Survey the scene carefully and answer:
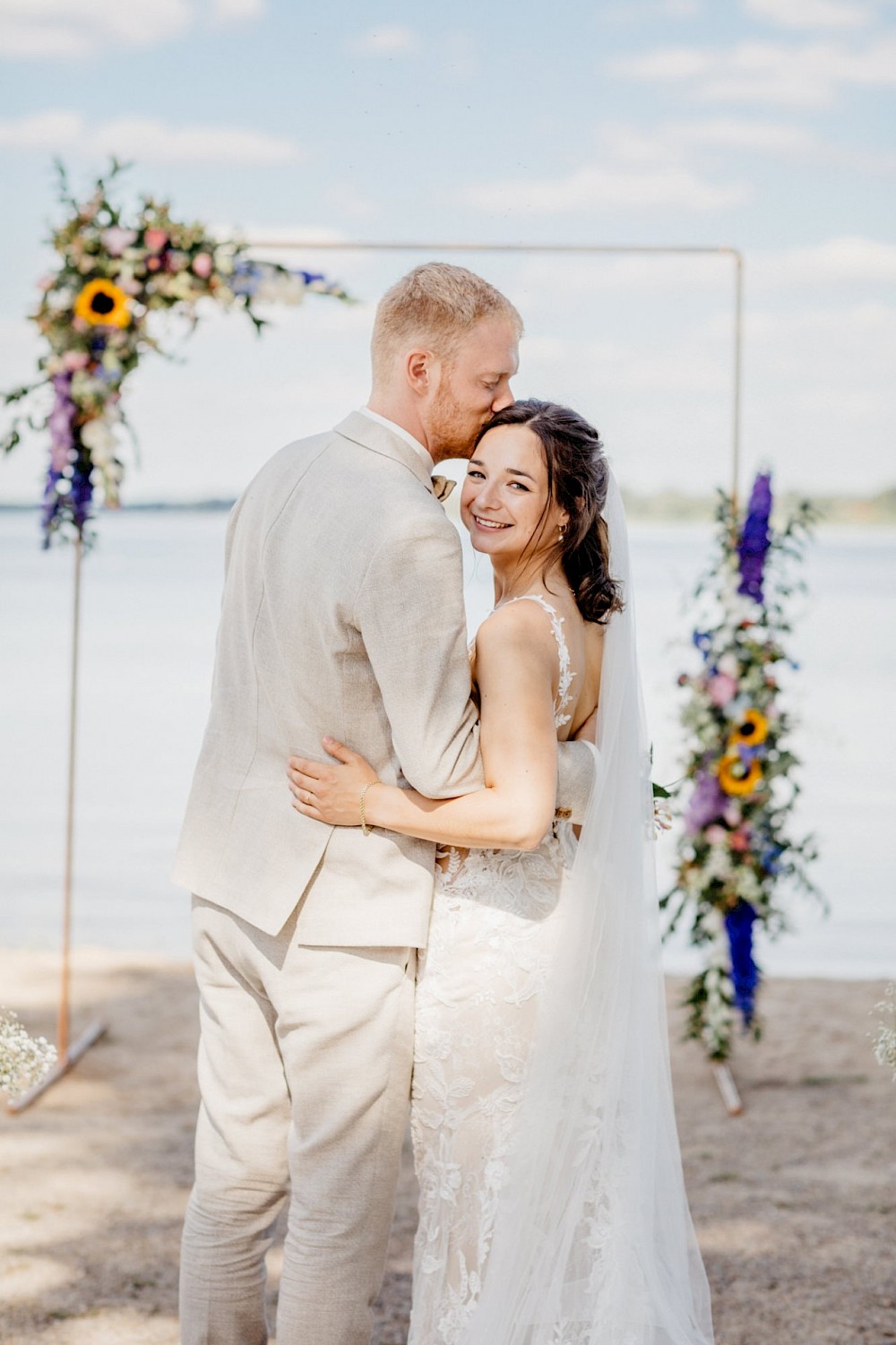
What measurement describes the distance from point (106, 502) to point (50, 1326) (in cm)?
242

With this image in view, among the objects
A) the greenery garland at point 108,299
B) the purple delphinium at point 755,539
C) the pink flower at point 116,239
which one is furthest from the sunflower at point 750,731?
the pink flower at point 116,239

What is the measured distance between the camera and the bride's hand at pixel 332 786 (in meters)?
2.26

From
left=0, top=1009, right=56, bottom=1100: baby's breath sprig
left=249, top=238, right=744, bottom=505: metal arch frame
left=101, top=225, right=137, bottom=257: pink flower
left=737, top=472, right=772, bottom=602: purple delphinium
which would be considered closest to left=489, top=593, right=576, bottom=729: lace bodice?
left=0, top=1009, right=56, bottom=1100: baby's breath sprig

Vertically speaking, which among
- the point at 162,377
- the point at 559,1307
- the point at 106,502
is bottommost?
the point at 559,1307

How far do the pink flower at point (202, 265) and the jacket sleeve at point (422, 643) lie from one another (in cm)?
268

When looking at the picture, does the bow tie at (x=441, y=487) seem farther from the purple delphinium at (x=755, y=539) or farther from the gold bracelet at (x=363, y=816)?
the purple delphinium at (x=755, y=539)

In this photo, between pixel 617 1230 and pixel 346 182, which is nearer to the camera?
pixel 617 1230

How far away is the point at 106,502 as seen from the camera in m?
4.62

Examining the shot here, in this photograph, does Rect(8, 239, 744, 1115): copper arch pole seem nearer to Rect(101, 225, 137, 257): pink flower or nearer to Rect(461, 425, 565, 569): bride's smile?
Rect(101, 225, 137, 257): pink flower

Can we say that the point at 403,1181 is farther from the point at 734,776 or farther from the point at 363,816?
the point at 363,816

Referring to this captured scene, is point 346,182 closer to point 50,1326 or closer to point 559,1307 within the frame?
point 559,1307

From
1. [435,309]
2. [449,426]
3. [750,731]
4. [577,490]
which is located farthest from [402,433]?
[750,731]

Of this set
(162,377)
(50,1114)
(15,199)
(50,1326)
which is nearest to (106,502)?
(50,1114)

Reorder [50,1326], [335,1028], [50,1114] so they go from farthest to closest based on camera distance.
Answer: [50,1114] → [50,1326] → [335,1028]
